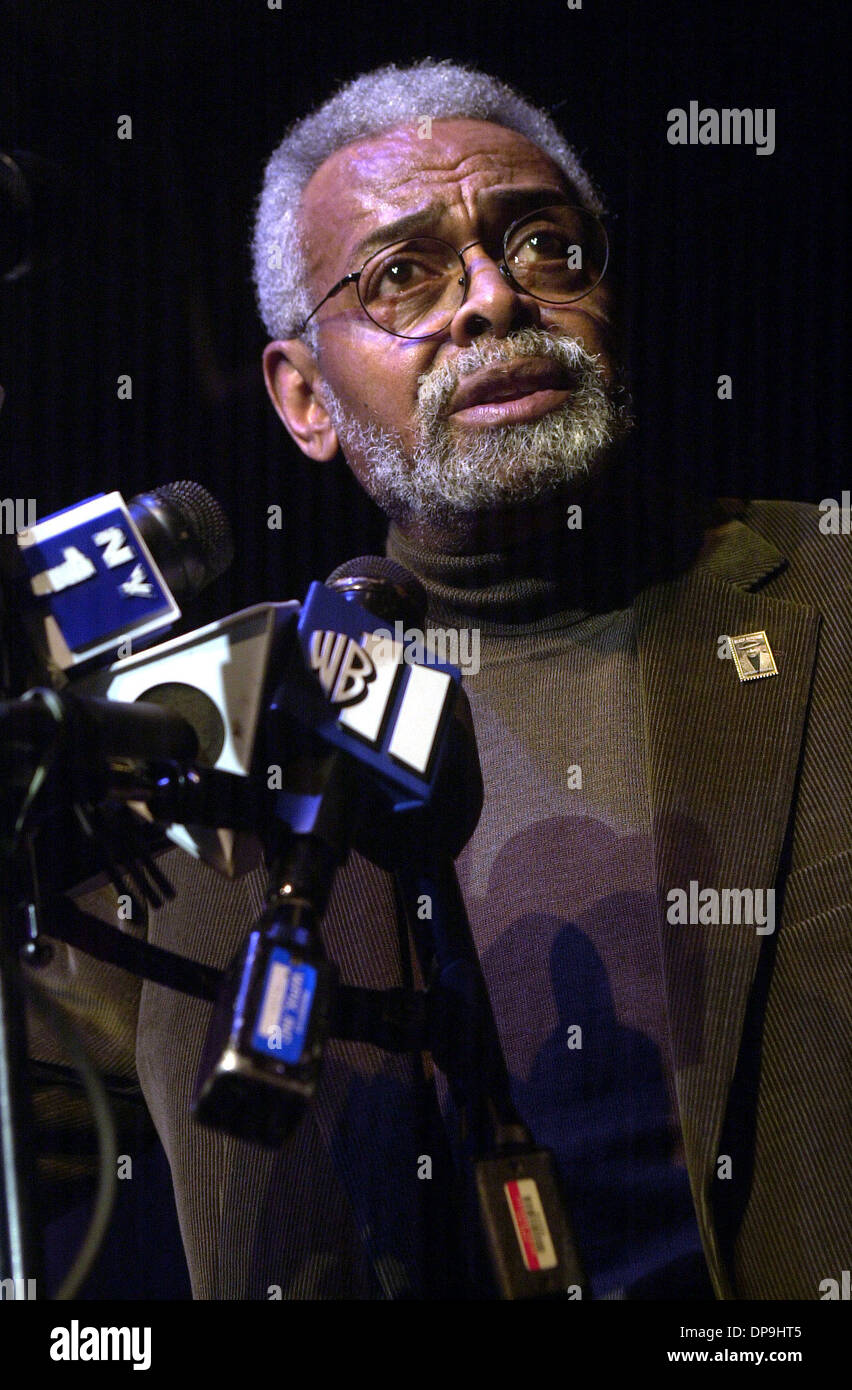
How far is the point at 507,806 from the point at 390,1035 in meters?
0.68

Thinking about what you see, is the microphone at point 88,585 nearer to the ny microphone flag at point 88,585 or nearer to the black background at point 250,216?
the ny microphone flag at point 88,585

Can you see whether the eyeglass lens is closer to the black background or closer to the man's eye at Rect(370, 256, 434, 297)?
the man's eye at Rect(370, 256, 434, 297)

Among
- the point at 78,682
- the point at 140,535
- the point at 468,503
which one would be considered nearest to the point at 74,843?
the point at 78,682

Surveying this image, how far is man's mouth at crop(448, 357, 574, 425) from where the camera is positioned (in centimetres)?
171

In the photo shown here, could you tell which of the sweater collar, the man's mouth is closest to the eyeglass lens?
the man's mouth

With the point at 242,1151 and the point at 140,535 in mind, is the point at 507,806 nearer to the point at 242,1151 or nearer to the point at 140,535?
the point at 242,1151

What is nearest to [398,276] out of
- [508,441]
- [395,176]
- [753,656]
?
[395,176]

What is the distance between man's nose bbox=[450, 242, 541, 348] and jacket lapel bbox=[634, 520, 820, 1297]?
45cm

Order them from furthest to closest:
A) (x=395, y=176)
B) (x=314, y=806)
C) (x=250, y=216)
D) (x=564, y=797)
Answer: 1. (x=250, y=216)
2. (x=395, y=176)
3. (x=564, y=797)
4. (x=314, y=806)

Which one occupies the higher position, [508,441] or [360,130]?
[360,130]

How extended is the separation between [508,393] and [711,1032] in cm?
95

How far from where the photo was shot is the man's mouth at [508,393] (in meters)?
1.71

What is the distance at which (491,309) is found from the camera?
1.71m

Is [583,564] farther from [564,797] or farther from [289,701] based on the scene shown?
[289,701]
